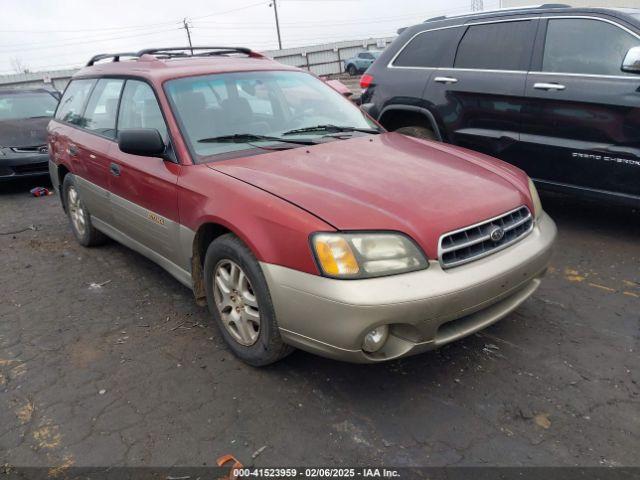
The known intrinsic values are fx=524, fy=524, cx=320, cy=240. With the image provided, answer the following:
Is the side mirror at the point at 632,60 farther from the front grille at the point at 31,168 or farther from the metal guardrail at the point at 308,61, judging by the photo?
the metal guardrail at the point at 308,61

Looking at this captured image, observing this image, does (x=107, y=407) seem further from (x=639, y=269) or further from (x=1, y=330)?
(x=639, y=269)

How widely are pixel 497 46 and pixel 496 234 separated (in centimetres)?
Answer: 297

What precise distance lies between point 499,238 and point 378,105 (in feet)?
11.2

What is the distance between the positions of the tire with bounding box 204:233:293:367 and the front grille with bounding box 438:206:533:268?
2.91 feet

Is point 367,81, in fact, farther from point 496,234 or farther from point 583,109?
point 496,234

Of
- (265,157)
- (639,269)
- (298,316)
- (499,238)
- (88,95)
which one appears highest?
(88,95)

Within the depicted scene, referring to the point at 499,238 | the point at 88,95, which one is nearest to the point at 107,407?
the point at 499,238

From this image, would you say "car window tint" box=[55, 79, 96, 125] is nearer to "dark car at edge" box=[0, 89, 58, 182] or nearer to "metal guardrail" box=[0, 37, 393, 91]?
"dark car at edge" box=[0, 89, 58, 182]

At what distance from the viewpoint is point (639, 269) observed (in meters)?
3.90

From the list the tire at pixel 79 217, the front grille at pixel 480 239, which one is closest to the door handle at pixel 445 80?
the front grille at pixel 480 239

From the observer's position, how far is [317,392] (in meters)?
2.74

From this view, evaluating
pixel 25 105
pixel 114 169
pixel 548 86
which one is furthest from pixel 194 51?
pixel 25 105

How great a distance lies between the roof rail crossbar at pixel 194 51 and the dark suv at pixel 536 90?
1645 millimetres

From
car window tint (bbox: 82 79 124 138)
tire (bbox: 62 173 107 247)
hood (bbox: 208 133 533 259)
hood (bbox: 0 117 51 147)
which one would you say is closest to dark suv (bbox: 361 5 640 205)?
hood (bbox: 208 133 533 259)
